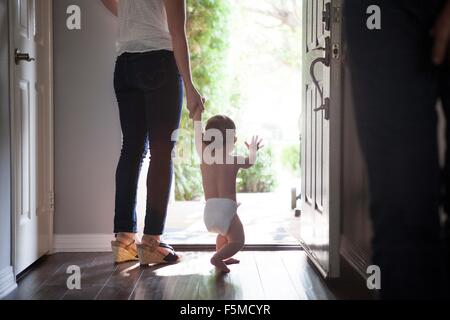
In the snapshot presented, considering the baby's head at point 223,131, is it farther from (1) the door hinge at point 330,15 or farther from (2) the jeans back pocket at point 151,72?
(1) the door hinge at point 330,15

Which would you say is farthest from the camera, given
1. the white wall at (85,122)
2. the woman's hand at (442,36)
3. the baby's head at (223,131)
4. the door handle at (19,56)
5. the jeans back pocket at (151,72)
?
the white wall at (85,122)

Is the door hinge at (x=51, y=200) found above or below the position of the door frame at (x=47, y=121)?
below

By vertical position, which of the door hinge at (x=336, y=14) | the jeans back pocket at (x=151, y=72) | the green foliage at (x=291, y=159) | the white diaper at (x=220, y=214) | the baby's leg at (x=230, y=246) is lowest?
the baby's leg at (x=230, y=246)

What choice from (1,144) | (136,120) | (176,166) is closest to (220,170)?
(136,120)

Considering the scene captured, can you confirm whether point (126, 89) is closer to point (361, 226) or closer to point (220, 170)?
point (220, 170)

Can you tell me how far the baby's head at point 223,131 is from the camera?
2.26m

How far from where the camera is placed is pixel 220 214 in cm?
222

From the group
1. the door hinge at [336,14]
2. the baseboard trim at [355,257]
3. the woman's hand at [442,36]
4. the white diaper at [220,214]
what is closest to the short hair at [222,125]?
the white diaper at [220,214]

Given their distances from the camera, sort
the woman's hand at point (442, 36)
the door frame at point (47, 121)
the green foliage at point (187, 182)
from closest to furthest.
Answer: the woman's hand at point (442, 36)
the door frame at point (47, 121)
the green foliage at point (187, 182)

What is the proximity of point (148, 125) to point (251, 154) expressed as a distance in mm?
451

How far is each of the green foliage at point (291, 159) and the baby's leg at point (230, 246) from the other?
4.17 metres

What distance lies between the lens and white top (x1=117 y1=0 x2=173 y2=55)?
218 centimetres

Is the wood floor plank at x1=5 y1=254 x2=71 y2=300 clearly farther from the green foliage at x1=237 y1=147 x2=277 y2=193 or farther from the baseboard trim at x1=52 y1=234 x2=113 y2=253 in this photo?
the green foliage at x1=237 y1=147 x2=277 y2=193
